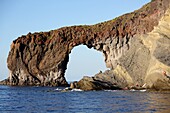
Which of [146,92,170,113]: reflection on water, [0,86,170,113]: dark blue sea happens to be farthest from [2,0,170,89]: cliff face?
[146,92,170,113]: reflection on water

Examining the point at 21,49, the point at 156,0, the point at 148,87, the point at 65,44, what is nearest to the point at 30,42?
the point at 21,49

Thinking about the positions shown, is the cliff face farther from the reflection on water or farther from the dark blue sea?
the reflection on water

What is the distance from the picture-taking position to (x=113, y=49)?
92.1m

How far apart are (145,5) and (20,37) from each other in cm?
4741

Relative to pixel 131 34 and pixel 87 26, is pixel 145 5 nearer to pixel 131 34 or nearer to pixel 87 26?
pixel 131 34

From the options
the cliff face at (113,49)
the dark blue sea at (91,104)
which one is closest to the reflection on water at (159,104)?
the dark blue sea at (91,104)

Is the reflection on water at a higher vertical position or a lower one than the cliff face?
lower

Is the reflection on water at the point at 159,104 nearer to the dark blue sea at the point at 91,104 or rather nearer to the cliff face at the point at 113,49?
the dark blue sea at the point at 91,104

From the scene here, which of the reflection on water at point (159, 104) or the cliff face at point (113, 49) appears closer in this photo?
the reflection on water at point (159, 104)

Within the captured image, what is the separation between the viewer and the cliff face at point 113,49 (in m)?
71.9

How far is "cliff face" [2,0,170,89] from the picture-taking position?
71.9 m

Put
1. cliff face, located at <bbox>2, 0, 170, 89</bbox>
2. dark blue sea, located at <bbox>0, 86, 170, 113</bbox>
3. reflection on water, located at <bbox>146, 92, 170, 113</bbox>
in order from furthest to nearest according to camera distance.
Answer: cliff face, located at <bbox>2, 0, 170, 89</bbox> < dark blue sea, located at <bbox>0, 86, 170, 113</bbox> < reflection on water, located at <bbox>146, 92, 170, 113</bbox>

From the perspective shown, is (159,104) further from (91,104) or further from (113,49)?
(113,49)

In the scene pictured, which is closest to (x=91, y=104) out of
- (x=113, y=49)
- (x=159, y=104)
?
(x=159, y=104)
